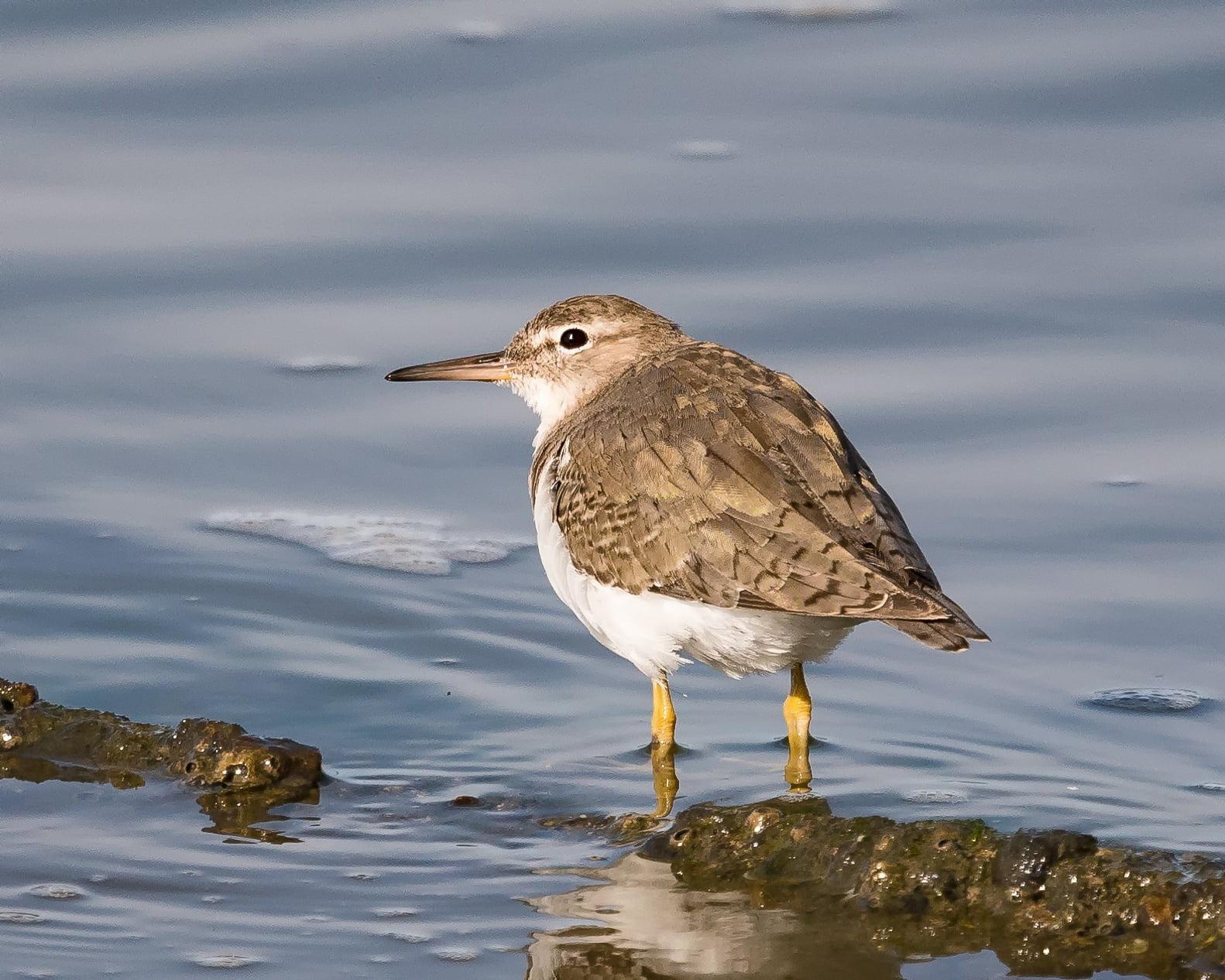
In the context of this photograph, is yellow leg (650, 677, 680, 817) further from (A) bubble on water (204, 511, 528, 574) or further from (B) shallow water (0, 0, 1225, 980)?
(A) bubble on water (204, 511, 528, 574)

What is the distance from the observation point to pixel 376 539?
970cm

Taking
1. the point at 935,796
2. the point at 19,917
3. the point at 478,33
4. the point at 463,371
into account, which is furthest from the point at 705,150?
the point at 19,917

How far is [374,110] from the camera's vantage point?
12.5m

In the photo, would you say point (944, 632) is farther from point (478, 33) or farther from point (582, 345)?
point (478, 33)

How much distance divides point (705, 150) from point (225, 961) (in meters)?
7.31

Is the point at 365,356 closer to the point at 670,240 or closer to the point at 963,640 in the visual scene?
the point at 670,240

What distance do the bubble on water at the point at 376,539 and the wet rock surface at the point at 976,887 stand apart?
120 inches

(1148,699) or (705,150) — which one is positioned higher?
(705,150)

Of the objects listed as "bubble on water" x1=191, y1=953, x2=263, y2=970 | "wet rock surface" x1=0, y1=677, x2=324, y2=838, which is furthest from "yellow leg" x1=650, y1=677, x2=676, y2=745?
"bubble on water" x1=191, y1=953, x2=263, y2=970

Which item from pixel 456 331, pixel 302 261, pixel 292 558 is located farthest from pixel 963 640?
pixel 302 261

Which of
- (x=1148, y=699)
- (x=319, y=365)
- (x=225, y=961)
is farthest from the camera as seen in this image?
(x=319, y=365)

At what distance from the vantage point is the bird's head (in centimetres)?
900

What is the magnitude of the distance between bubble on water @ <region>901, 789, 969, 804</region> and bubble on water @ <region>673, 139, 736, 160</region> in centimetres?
569

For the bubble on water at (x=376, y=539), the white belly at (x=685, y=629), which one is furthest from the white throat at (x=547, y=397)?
the white belly at (x=685, y=629)
